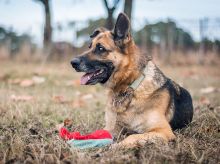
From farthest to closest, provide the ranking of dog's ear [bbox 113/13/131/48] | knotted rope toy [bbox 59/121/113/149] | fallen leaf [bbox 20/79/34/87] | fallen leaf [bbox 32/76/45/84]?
fallen leaf [bbox 32/76/45/84] < fallen leaf [bbox 20/79/34/87] < dog's ear [bbox 113/13/131/48] < knotted rope toy [bbox 59/121/113/149]

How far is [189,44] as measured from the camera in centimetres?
2355

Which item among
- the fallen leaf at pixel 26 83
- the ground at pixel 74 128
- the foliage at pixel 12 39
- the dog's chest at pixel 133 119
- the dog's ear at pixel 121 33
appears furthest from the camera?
the foliage at pixel 12 39

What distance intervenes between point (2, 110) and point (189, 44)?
1834 centimetres

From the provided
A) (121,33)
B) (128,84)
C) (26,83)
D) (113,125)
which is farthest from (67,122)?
(26,83)

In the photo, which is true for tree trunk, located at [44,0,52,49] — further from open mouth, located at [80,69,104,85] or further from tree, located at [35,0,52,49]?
open mouth, located at [80,69,104,85]

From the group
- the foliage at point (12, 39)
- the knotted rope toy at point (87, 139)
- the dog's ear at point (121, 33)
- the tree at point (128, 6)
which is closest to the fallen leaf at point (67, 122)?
the knotted rope toy at point (87, 139)

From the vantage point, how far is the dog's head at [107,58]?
5.46 m

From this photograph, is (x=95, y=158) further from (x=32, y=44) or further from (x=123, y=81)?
(x=32, y=44)

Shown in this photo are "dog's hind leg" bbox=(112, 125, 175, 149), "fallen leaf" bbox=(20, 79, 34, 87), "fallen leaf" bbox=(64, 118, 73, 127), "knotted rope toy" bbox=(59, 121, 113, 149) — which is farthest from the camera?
"fallen leaf" bbox=(20, 79, 34, 87)

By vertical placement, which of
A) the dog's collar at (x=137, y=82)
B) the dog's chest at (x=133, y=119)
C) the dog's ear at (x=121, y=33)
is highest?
the dog's ear at (x=121, y=33)

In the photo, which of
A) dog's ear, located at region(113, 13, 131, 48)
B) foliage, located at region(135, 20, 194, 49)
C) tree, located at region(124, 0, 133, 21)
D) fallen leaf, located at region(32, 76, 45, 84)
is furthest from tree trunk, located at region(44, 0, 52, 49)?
dog's ear, located at region(113, 13, 131, 48)

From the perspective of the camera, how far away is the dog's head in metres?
5.46

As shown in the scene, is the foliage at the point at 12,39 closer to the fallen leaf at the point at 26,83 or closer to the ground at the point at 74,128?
the fallen leaf at the point at 26,83

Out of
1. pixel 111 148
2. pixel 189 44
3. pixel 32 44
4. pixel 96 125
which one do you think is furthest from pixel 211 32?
pixel 111 148
